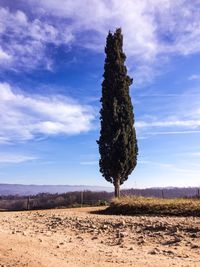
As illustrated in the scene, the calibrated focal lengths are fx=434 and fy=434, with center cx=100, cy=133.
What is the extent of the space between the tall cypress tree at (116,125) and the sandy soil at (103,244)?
631 inches

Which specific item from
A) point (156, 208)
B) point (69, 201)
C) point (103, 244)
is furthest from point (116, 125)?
point (103, 244)

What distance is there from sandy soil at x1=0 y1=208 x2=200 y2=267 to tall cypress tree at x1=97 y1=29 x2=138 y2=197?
52.6ft

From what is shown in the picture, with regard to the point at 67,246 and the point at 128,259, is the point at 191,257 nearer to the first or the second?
the point at 128,259

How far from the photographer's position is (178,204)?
20.0 m

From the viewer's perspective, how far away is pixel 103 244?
1152cm

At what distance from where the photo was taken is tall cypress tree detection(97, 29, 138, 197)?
31922 mm

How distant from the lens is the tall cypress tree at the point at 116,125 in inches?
1257

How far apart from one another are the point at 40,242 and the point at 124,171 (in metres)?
20.4

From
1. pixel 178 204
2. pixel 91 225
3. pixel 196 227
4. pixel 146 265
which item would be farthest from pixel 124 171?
pixel 146 265

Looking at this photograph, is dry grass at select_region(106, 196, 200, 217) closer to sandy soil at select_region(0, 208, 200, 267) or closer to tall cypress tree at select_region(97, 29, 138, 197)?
sandy soil at select_region(0, 208, 200, 267)

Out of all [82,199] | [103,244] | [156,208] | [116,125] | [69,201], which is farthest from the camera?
[69,201]

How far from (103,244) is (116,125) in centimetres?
2144

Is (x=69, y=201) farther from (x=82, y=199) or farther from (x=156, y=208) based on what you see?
(x=156, y=208)

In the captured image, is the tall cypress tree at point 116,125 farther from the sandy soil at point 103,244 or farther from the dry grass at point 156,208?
the sandy soil at point 103,244
